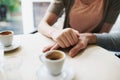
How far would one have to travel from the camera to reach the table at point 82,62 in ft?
2.50

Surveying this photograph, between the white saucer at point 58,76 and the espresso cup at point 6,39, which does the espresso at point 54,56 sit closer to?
the white saucer at point 58,76

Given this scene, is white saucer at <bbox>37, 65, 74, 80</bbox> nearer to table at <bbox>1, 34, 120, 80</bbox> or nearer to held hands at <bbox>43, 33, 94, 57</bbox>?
table at <bbox>1, 34, 120, 80</bbox>

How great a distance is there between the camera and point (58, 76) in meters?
0.74

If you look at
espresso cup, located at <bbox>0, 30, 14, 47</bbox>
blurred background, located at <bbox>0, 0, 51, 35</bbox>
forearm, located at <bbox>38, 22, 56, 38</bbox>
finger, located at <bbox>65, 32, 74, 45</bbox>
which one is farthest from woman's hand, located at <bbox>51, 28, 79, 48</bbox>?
blurred background, located at <bbox>0, 0, 51, 35</bbox>

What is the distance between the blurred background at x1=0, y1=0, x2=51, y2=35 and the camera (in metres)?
2.43

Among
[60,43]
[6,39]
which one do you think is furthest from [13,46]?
[60,43]

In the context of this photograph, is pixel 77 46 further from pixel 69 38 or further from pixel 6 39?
pixel 6 39

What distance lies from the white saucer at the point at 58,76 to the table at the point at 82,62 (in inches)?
0.8

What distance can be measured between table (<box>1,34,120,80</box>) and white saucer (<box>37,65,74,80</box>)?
0.02m

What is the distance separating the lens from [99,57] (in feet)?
2.94

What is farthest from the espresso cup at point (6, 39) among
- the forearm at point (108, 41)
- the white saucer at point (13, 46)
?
the forearm at point (108, 41)

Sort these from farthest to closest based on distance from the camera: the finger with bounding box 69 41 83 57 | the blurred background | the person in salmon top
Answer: the blurred background
the person in salmon top
the finger with bounding box 69 41 83 57

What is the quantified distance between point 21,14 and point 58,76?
6.26 ft

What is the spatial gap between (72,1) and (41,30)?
0.30 meters
